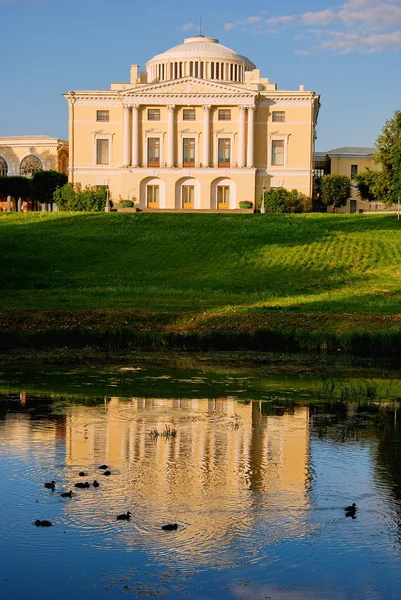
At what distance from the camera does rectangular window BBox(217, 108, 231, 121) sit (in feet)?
295

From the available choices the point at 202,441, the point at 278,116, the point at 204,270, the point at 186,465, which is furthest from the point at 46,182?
the point at 186,465

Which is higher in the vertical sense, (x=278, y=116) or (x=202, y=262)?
(x=278, y=116)

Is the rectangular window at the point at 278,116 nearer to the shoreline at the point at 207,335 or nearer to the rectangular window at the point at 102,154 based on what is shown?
the rectangular window at the point at 102,154

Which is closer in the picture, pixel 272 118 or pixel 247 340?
pixel 247 340

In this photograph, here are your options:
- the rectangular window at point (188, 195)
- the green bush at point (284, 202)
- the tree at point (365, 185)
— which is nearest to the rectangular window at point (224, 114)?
the rectangular window at point (188, 195)

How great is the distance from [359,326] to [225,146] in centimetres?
6029

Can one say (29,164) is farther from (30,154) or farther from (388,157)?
(388,157)

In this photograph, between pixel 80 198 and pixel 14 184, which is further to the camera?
pixel 14 184

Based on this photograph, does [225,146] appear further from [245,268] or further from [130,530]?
[130,530]

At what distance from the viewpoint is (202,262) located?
180ft

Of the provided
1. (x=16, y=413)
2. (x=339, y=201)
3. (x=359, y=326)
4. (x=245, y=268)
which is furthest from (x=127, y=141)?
(x=16, y=413)

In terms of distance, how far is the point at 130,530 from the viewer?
12227 mm

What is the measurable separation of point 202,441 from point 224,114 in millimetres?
75235

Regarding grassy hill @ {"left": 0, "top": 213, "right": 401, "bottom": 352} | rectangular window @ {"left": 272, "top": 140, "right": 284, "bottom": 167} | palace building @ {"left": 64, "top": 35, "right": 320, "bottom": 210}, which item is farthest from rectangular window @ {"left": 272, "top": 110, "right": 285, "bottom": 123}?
grassy hill @ {"left": 0, "top": 213, "right": 401, "bottom": 352}
